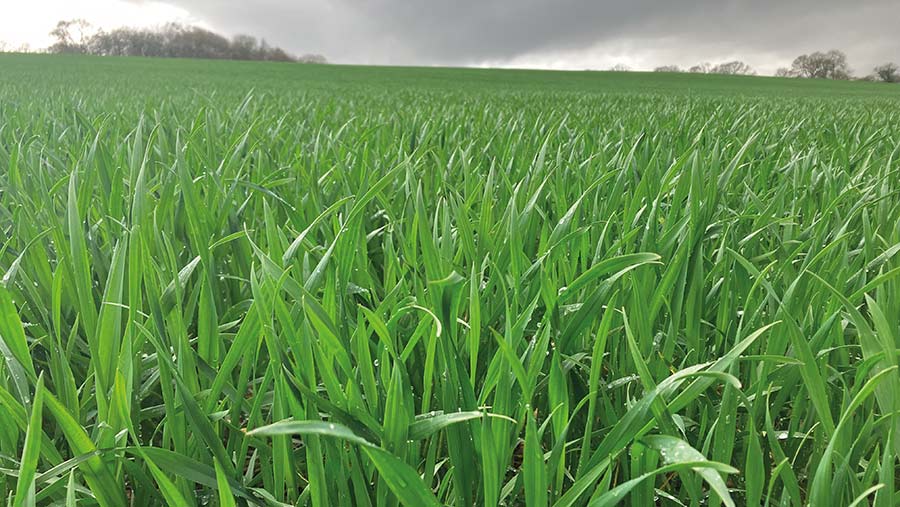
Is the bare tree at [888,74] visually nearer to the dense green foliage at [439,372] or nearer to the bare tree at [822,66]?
the bare tree at [822,66]

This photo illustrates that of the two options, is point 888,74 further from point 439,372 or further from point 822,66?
point 439,372

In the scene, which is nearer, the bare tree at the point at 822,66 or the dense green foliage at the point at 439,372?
the dense green foliage at the point at 439,372

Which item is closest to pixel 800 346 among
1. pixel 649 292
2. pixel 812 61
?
pixel 649 292

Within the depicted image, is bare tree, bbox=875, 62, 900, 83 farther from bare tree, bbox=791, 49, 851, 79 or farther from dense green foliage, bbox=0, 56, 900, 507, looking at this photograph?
dense green foliage, bbox=0, 56, 900, 507

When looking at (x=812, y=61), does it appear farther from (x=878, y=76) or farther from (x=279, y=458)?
(x=279, y=458)

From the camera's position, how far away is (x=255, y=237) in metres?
0.90

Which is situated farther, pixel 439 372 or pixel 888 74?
pixel 888 74

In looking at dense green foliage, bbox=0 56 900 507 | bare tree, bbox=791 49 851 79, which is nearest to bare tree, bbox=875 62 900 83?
bare tree, bbox=791 49 851 79

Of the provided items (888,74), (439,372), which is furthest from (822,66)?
(439,372)

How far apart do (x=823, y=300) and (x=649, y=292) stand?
197 mm

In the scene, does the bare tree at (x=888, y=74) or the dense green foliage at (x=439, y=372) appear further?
the bare tree at (x=888, y=74)

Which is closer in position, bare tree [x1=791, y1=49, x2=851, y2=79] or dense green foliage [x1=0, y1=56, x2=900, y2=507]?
dense green foliage [x1=0, y1=56, x2=900, y2=507]

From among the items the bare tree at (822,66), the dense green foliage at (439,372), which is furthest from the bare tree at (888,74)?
the dense green foliage at (439,372)

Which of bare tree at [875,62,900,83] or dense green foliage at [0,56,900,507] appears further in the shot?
bare tree at [875,62,900,83]
